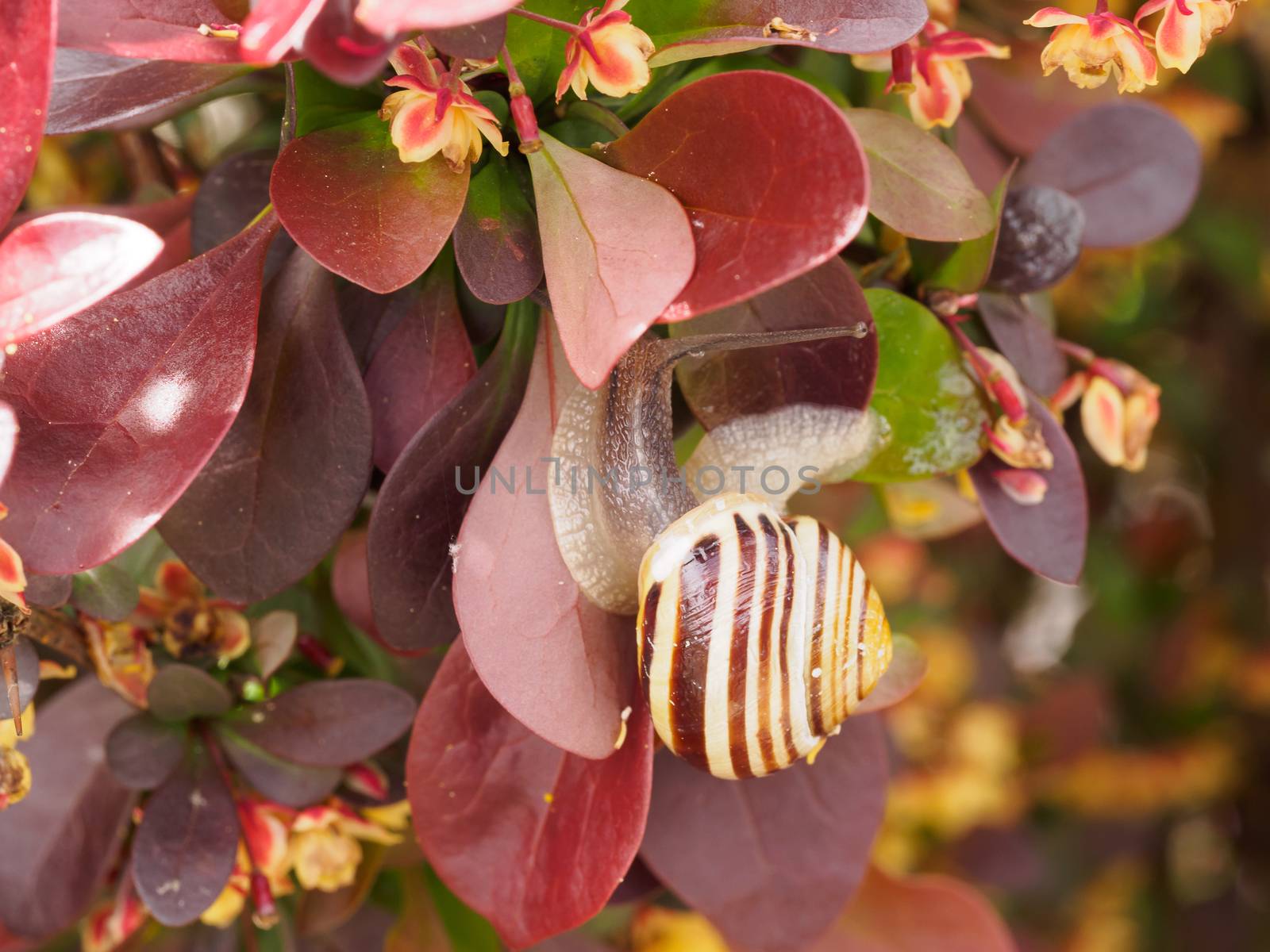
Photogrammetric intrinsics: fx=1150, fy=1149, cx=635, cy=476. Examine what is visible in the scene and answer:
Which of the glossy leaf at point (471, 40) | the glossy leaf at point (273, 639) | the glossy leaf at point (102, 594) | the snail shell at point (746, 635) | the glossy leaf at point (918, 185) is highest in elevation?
the glossy leaf at point (471, 40)

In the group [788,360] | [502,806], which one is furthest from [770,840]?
[788,360]

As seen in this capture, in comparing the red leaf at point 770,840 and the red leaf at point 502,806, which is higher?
the red leaf at point 502,806

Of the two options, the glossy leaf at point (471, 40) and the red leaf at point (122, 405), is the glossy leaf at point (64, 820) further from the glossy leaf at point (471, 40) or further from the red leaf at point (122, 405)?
the glossy leaf at point (471, 40)

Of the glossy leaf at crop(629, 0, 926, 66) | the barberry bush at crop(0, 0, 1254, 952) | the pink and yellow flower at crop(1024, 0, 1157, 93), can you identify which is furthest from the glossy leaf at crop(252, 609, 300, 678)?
the pink and yellow flower at crop(1024, 0, 1157, 93)

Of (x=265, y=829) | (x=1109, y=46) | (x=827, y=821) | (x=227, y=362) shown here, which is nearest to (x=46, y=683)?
(x=265, y=829)

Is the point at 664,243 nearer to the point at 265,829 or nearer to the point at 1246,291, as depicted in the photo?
the point at 265,829

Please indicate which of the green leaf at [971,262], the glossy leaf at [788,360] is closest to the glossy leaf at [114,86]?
the glossy leaf at [788,360]

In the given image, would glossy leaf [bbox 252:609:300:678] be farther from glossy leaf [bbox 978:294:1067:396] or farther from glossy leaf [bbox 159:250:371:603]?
glossy leaf [bbox 978:294:1067:396]
